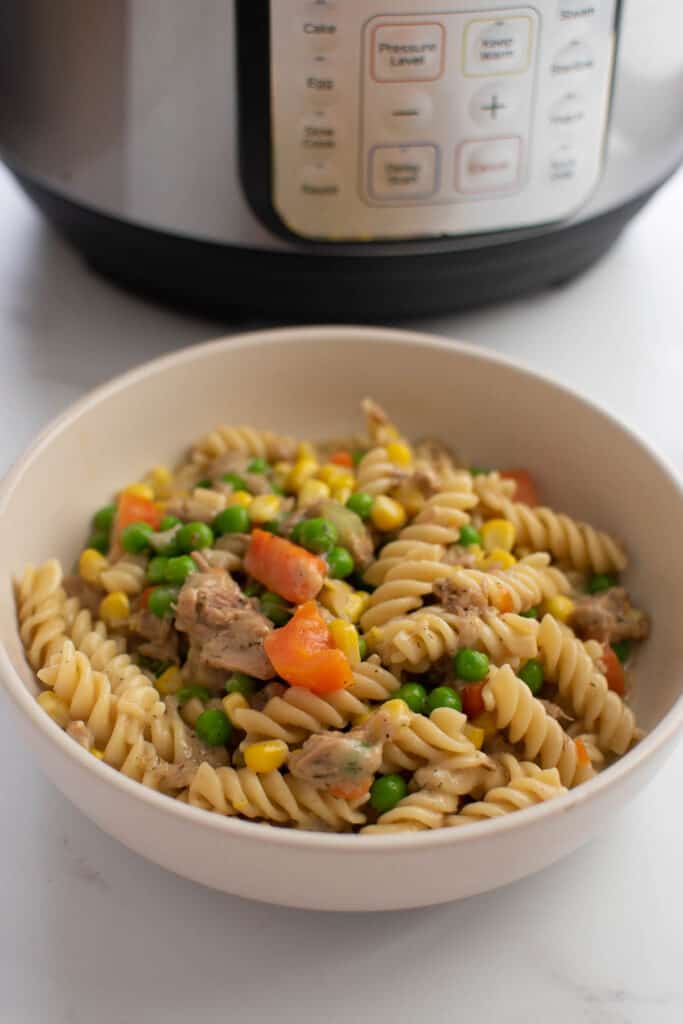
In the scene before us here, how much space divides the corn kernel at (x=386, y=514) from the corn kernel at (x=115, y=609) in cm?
34

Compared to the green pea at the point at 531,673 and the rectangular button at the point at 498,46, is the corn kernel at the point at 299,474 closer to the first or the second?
the green pea at the point at 531,673

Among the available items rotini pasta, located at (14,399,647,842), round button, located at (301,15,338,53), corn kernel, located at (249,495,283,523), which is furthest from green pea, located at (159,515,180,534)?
round button, located at (301,15,338,53)

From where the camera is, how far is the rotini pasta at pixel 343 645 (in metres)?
1.34

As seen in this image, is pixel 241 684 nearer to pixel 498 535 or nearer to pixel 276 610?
pixel 276 610

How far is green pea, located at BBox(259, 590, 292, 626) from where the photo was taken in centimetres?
152

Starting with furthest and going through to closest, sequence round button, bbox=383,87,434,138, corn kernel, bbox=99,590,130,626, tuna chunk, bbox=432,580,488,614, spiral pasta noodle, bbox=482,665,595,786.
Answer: round button, bbox=383,87,434,138 → corn kernel, bbox=99,590,130,626 → tuna chunk, bbox=432,580,488,614 → spiral pasta noodle, bbox=482,665,595,786

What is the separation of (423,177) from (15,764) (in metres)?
0.97

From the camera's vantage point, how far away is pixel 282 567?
5.02ft

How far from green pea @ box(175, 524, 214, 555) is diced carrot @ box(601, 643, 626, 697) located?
1.69 ft

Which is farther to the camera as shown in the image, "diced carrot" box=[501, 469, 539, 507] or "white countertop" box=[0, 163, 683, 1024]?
"diced carrot" box=[501, 469, 539, 507]


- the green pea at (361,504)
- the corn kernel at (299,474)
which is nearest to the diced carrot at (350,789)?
the green pea at (361,504)

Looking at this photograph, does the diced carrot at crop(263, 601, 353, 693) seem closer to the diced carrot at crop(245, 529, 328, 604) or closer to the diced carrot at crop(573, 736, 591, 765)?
the diced carrot at crop(245, 529, 328, 604)

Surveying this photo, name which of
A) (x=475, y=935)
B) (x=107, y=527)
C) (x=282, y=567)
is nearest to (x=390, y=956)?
(x=475, y=935)

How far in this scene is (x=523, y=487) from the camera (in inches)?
72.6
